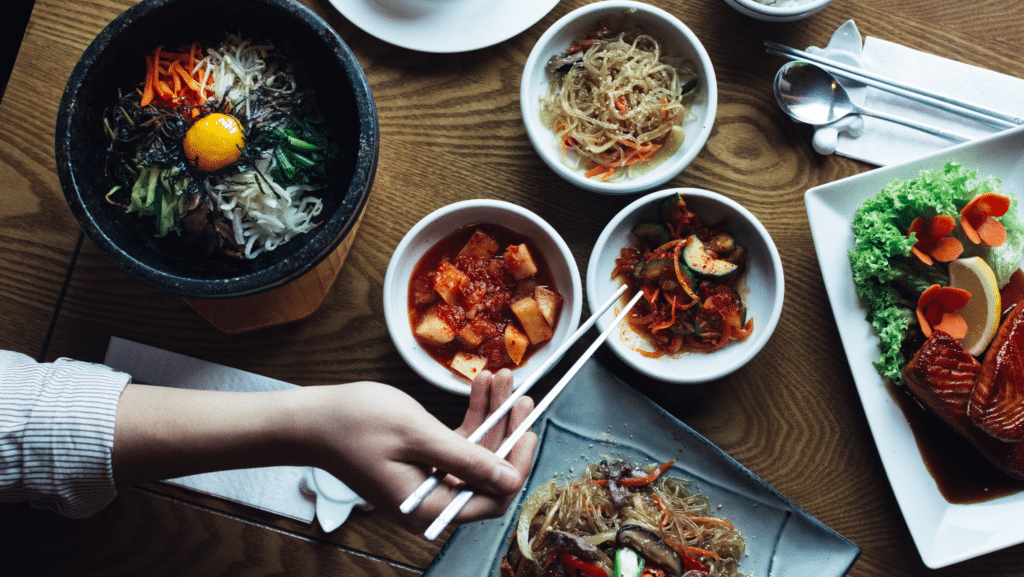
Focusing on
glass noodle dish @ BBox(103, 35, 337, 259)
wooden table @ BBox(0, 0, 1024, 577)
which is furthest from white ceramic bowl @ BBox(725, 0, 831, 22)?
glass noodle dish @ BBox(103, 35, 337, 259)

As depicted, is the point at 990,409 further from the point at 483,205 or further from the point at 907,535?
the point at 483,205

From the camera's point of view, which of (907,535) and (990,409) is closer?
(990,409)

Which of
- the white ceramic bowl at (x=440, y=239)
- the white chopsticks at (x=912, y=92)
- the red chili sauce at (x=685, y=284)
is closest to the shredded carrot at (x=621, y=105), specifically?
the red chili sauce at (x=685, y=284)

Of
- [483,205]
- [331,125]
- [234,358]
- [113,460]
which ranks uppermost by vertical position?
[331,125]

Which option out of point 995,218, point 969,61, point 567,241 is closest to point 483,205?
point 567,241

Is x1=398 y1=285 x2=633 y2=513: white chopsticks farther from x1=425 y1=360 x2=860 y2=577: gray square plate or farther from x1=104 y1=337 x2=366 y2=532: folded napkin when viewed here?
x1=104 y1=337 x2=366 y2=532: folded napkin
